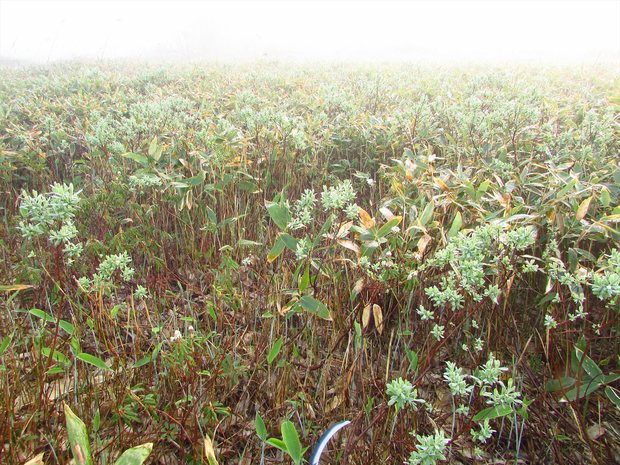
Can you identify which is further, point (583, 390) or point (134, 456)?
point (583, 390)

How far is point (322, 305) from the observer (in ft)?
5.60

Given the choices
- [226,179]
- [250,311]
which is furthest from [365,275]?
[226,179]

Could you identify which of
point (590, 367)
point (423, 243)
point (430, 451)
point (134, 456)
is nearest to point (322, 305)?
point (423, 243)

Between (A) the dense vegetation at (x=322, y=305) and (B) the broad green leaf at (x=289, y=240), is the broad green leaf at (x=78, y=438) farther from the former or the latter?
(B) the broad green leaf at (x=289, y=240)

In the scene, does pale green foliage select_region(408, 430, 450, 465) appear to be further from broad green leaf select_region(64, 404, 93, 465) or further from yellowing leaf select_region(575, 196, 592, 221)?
yellowing leaf select_region(575, 196, 592, 221)

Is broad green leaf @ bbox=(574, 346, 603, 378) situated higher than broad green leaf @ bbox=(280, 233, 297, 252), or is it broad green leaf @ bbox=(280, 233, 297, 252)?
broad green leaf @ bbox=(280, 233, 297, 252)

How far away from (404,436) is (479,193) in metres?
1.38

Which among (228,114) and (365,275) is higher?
(228,114)

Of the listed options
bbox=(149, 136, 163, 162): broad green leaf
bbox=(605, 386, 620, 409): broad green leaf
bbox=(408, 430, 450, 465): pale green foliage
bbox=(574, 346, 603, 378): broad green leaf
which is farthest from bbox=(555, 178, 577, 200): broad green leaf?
bbox=(149, 136, 163, 162): broad green leaf

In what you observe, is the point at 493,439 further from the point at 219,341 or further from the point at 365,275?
the point at 219,341

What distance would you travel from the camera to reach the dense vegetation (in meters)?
1.50

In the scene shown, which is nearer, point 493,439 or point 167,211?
point 493,439

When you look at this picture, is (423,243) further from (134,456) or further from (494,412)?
(134,456)

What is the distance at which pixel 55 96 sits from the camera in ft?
18.6
